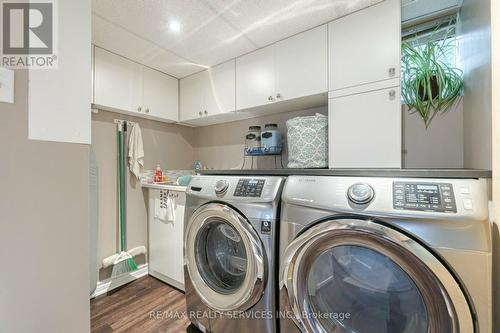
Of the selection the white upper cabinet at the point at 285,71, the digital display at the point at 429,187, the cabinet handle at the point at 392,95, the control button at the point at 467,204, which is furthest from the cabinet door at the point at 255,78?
the control button at the point at 467,204

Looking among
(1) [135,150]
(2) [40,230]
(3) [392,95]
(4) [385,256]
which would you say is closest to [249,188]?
(4) [385,256]

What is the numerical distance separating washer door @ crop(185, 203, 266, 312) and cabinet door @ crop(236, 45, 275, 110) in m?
1.09

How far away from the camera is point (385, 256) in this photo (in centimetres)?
80

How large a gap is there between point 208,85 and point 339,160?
1.51 meters

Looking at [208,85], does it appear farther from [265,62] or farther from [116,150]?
[116,150]

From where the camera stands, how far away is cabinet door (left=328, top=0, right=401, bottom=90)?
4.47ft

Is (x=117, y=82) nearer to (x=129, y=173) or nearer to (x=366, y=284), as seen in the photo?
(x=129, y=173)

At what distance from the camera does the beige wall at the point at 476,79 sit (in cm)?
90

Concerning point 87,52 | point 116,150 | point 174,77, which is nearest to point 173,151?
point 116,150

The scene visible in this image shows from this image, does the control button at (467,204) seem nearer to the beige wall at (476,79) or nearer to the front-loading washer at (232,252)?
the beige wall at (476,79)

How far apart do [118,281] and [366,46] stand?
283cm

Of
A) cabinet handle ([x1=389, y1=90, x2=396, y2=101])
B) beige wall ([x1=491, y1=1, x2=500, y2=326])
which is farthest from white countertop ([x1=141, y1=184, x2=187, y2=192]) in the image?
beige wall ([x1=491, y1=1, x2=500, y2=326])

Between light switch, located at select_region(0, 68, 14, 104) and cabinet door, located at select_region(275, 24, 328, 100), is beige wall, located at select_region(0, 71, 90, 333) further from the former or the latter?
cabinet door, located at select_region(275, 24, 328, 100)

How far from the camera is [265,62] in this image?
1870 mm
